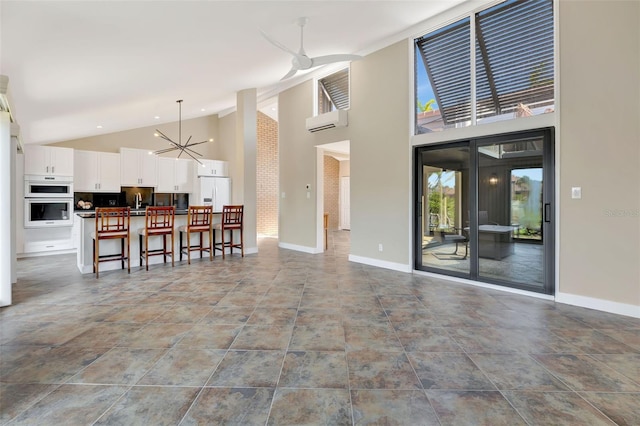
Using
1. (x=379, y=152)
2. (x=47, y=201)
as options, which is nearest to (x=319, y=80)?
(x=379, y=152)

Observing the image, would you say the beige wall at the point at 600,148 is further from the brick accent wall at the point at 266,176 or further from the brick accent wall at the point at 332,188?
the brick accent wall at the point at 332,188

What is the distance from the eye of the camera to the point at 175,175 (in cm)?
846

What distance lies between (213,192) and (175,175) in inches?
42.9

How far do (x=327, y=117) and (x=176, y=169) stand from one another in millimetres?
4818

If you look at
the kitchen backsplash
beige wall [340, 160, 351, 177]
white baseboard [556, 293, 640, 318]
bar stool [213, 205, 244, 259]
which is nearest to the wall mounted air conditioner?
bar stool [213, 205, 244, 259]

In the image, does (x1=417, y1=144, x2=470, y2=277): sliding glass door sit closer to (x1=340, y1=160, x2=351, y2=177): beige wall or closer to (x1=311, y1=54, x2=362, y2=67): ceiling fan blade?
(x1=311, y1=54, x2=362, y2=67): ceiling fan blade

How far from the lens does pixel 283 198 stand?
756 centimetres

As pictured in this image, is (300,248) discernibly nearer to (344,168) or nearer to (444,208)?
(444,208)

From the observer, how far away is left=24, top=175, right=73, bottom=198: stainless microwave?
6.04 metres

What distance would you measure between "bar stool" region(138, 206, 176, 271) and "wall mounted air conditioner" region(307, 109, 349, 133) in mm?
3180

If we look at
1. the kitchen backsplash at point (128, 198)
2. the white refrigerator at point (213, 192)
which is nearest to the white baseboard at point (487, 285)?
the white refrigerator at point (213, 192)

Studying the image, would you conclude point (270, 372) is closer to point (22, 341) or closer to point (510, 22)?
point (22, 341)

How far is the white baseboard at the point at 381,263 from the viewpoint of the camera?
5.10m

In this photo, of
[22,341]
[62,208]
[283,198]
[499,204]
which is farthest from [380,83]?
[62,208]
